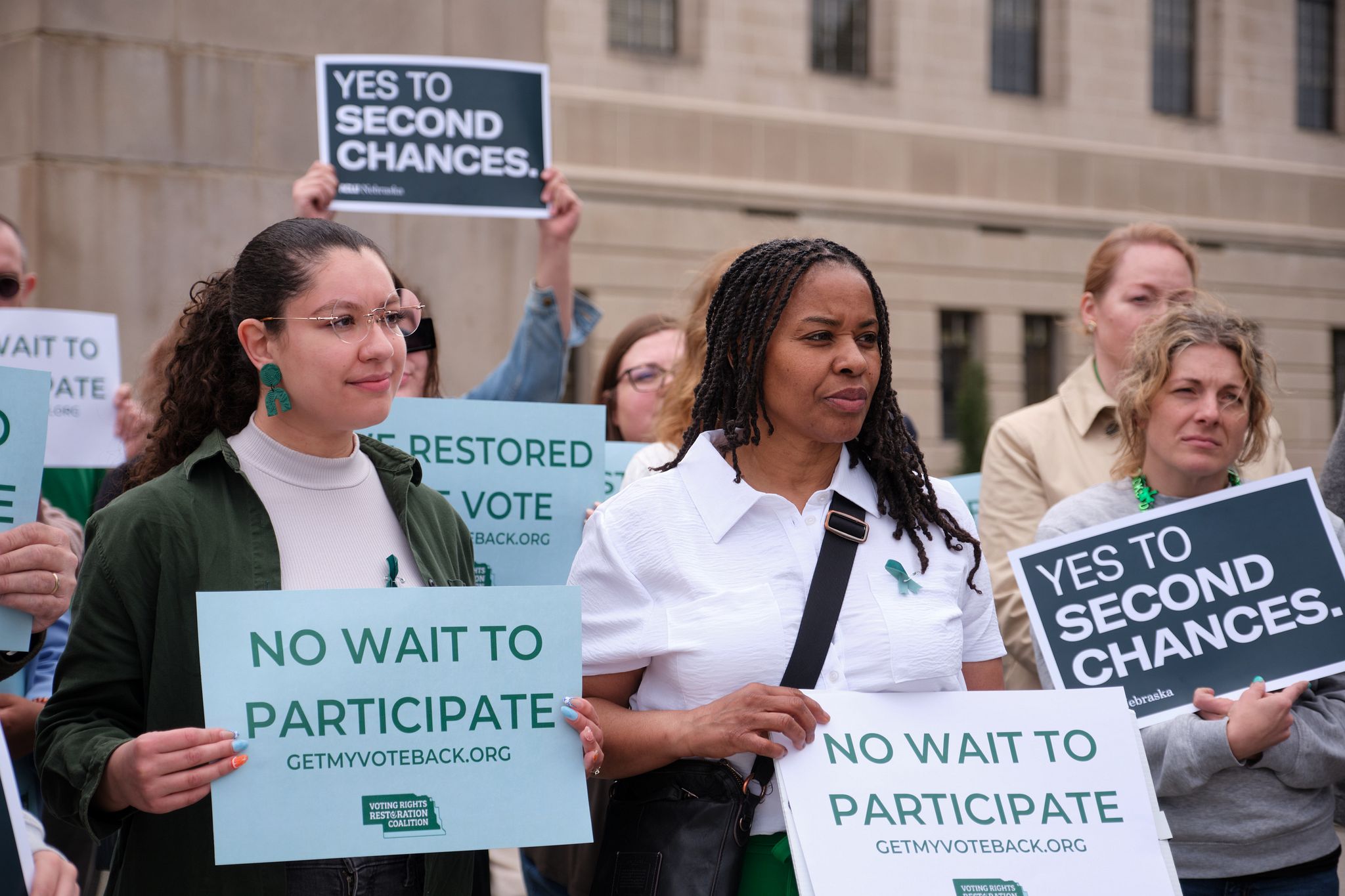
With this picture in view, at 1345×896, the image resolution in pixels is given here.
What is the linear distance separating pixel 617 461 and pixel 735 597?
6.86 ft

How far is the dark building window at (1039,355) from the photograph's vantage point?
87.7 feet

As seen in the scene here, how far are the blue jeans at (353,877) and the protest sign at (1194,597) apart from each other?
153 cm

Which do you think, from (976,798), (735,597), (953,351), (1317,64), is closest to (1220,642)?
(976,798)

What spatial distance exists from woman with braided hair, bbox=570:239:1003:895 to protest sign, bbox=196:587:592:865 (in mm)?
178

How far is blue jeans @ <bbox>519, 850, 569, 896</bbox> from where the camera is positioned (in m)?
4.10

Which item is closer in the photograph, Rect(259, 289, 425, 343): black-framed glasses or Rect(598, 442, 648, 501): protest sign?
Rect(259, 289, 425, 343): black-framed glasses

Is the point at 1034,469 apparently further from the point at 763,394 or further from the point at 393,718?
the point at 393,718

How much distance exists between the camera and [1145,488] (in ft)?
12.5

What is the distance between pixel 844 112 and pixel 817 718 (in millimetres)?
22125

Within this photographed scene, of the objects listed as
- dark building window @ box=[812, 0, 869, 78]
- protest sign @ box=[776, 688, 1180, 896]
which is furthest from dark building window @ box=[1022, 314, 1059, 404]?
protest sign @ box=[776, 688, 1180, 896]

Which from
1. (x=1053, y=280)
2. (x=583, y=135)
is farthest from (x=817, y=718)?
(x=1053, y=280)

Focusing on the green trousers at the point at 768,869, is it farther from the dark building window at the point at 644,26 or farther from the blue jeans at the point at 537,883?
the dark building window at the point at 644,26

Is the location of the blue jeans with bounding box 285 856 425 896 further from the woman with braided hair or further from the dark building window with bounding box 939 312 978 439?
the dark building window with bounding box 939 312 978 439

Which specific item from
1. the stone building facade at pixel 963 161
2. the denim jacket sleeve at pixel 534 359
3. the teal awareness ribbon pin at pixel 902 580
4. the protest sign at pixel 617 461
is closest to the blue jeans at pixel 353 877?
the teal awareness ribbon pin at pixel 902 580
